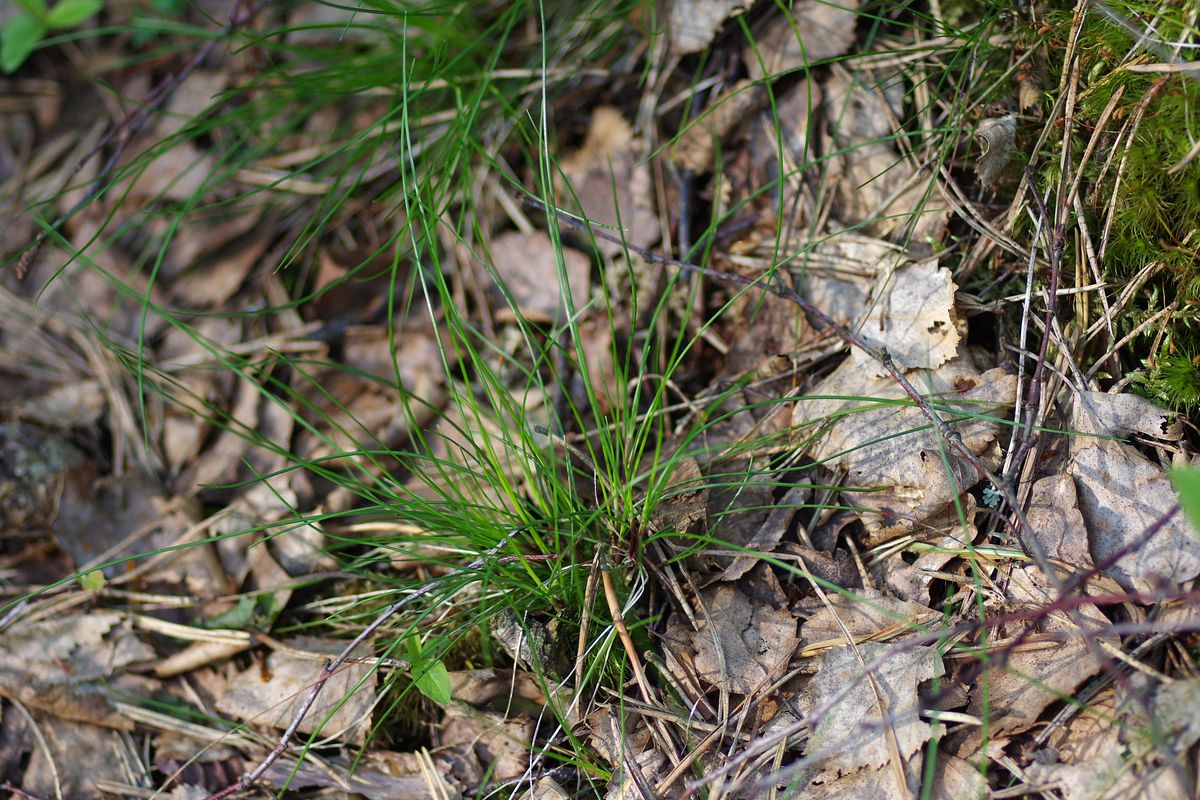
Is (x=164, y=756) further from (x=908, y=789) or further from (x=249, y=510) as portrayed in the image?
(x=908, y=789)

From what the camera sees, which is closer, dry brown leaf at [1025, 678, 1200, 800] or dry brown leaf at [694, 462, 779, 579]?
dry brown leaf at [1025, 678, 1200, 800]

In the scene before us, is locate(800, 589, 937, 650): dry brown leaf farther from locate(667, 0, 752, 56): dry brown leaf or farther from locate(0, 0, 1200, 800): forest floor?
locate(667, 0, 752, 56): dry brown leaf

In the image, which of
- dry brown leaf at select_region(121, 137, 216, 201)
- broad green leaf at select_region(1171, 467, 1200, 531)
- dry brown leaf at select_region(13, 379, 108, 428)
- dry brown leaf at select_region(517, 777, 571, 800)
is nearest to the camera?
broad green leaf at select_region(1171, 467, 1200, 531)

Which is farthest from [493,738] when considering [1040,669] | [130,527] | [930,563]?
[130,527]

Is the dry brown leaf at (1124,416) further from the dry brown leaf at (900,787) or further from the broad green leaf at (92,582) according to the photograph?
the broad green leaf at (92,582)

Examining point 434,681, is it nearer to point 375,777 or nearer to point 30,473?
point 375,777

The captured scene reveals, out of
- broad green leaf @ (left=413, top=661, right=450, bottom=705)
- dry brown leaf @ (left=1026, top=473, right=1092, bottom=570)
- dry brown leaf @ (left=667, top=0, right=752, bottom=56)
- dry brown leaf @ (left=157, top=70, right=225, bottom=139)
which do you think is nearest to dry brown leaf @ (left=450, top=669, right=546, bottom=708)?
broad green leaf @ (left=413, top=661, right=450, bottom=705)
